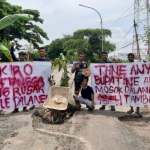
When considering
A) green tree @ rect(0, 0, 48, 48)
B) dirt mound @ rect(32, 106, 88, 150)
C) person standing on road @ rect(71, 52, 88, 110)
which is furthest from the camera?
green tree @ rect(0, 0, 48, 48)

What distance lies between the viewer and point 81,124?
7.30 meters

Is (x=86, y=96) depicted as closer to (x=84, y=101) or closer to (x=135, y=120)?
(x=84, y=101)

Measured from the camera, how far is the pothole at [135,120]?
26.3ft

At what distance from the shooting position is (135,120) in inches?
328

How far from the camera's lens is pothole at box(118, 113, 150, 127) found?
802 centimetres

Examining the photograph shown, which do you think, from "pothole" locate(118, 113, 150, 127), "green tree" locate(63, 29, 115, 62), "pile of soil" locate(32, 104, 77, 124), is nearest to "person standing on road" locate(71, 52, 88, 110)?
"pile of soil" locate(32, 104, 77, 124)

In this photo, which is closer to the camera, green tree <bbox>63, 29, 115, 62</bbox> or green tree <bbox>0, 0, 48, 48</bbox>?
green tree <bbox>0, 0, 48, 48</bbox>

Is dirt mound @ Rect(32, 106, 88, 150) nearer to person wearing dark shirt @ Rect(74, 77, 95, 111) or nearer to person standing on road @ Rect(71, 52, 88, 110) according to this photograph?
person wearing dark shirt @ Rect(74, 77, 95, 111)

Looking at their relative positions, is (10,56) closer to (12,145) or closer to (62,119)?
(62,119)

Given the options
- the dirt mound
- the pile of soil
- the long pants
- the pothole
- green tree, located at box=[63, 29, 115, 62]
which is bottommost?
the pothole

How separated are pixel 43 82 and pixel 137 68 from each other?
8.93ft

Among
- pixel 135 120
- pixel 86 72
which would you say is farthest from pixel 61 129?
pixel 135 120

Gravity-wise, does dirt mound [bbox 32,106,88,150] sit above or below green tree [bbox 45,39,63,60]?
below

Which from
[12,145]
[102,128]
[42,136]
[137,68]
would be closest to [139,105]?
[137,68]
